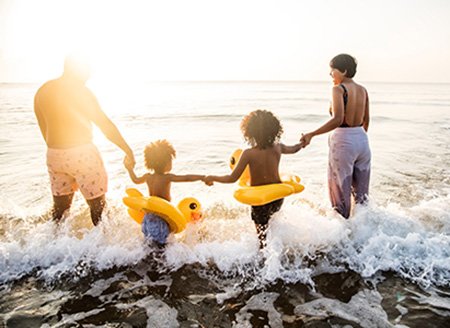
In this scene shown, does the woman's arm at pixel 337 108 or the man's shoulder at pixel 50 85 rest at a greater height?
the man's shoulder at pixel 50 85

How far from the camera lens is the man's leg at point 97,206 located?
13.8 feet

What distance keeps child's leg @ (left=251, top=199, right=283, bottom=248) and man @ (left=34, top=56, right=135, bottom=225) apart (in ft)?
5.37

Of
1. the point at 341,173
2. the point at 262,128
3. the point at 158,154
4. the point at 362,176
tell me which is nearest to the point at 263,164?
the point at 262,128

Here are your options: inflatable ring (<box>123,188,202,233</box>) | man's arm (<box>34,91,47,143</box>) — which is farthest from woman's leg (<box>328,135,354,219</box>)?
man's arm (<box>34,91,47,143</box>)

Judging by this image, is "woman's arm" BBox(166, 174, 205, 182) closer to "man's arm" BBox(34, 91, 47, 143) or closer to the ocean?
the ocean

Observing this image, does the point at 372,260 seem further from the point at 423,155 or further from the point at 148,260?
the point at 423,155

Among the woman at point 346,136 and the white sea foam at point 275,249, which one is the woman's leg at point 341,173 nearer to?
the woman at point 346,136

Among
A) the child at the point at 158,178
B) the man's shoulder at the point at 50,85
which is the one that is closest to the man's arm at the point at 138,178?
the child at the point at 158,178

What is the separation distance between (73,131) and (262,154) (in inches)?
81.9

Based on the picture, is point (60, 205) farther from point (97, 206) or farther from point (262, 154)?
point (262, 154)

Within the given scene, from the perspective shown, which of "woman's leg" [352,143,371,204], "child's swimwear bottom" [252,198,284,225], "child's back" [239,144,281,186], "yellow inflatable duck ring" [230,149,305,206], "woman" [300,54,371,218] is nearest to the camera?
"yellow inflatable duck ring" [230,149,305,206]

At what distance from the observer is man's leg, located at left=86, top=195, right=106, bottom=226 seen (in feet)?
13.8

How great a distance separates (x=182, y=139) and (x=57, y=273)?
9.52 metres

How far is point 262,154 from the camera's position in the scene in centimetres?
400
